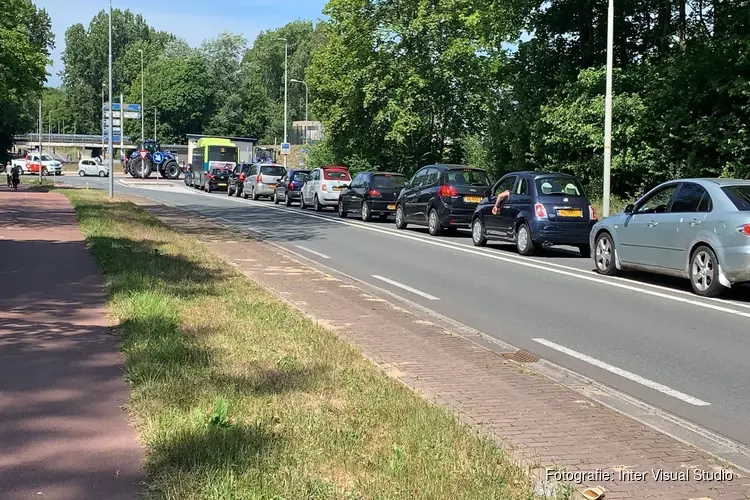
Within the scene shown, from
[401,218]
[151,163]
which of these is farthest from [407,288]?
[151,163]

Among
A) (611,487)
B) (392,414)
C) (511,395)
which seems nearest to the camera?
(611,487)

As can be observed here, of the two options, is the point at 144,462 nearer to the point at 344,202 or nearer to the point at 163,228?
the point at 163,228

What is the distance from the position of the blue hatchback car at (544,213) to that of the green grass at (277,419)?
851cm

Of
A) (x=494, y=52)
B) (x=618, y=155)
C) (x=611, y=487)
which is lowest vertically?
(x=611, y=487)

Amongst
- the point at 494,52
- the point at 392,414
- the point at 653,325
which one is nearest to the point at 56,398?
the point at 392,414

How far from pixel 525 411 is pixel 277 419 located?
1.74m

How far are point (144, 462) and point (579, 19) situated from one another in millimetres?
25904

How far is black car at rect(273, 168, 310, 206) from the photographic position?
112 feet

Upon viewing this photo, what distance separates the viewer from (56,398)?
17.9 ft

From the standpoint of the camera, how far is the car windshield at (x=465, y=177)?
20.4 metres

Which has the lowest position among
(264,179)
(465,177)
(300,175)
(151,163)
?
(465,177)

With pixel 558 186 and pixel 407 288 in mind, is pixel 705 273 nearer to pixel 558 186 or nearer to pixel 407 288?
pixel 407 288

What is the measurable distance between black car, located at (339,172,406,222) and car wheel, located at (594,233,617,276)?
499 inches

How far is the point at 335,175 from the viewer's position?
31.1 m
